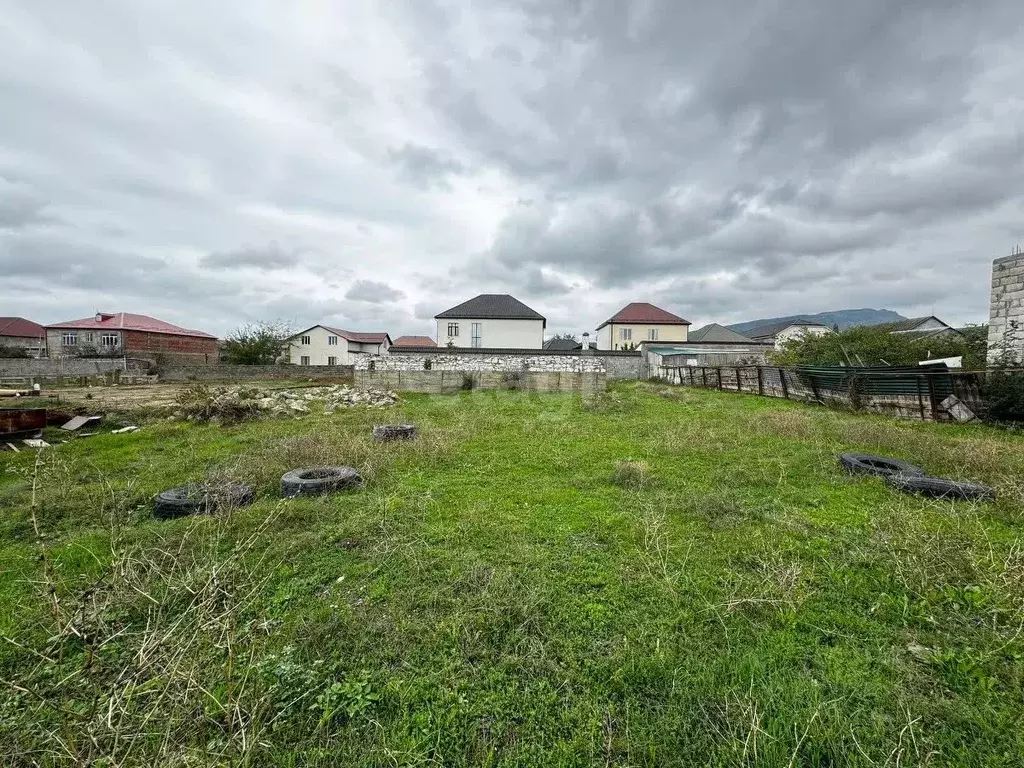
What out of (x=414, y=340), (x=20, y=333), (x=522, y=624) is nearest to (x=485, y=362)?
(x=522, y=624)

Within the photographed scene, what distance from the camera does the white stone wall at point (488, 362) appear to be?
26.0 m

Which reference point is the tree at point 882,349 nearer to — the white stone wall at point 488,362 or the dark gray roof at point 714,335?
the white stone wall at point 488,362

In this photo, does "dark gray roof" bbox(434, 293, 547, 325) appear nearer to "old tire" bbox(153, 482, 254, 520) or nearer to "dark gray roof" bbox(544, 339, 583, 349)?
"dark gray roof" bbox(544, 339, 583, 349)

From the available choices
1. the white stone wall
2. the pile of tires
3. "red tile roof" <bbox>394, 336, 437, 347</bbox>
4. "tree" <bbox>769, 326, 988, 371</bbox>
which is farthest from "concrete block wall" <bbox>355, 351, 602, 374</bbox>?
"red tile roof" <bbox>394, 336, 437, 347</bbox>

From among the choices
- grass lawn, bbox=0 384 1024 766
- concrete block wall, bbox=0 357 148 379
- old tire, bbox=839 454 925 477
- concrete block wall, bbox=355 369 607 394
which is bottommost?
grass lawn, bbox=0 384 1024 766

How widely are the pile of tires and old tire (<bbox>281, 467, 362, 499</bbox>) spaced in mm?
6658

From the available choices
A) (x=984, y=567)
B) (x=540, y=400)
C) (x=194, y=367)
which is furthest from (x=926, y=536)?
(x=194, y=367)

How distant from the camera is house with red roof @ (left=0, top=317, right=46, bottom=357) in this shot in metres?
48.4

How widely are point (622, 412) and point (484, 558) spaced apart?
362 inches

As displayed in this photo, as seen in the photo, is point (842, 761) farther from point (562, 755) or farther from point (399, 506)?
point (399, 506)

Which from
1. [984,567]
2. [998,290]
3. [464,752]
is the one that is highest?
[998,290]

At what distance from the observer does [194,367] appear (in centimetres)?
3077

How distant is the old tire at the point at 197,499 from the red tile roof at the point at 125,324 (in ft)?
145

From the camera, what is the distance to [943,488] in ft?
15.8
